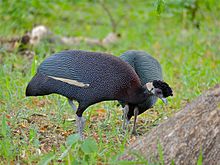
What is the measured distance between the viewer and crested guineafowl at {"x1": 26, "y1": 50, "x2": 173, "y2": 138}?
4.93 meters

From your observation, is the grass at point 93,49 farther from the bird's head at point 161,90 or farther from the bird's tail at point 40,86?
the bird's head at point 161,90

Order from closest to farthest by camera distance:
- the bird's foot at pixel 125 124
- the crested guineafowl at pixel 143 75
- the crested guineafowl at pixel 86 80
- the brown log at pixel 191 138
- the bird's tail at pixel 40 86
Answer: the brown log at pixel 191 138
the crested guineafowl at pixel 86 80
the bird's tail at pixel 40 86
the crested guineafowl at pixel 143 75
the bird's foot at pixel 125 124

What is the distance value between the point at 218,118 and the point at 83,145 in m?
0.94

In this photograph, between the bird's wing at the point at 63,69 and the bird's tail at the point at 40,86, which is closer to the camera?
the bird's wing at the point at 63,69

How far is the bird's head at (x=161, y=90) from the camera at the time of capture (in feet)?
16.2

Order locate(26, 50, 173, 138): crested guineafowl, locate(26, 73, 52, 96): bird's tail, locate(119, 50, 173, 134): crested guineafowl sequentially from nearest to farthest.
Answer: locate(26, 50, 173, 138): crested guineafowl, locate(26, 73, 52, 96): bird's tail, locate(119, 50, 173, 134): crested guineafowl

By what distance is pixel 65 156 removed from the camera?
4168 millimetres

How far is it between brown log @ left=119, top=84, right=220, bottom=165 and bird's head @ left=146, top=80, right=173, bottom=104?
0.92 meters

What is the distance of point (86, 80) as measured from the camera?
4.93 metres

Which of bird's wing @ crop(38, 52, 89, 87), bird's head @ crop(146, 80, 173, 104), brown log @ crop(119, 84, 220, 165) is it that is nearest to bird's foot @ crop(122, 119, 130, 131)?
bird's head @ crop(146, 80, 173, 104)

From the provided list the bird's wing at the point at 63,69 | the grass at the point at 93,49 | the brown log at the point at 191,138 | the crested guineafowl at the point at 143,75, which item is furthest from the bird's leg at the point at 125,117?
the brown log at the point at 191,138

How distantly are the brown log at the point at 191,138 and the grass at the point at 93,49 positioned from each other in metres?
0.30

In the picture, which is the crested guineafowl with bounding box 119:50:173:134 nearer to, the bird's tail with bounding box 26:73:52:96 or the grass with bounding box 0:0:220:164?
the grass with bounding box 0:0:220:164

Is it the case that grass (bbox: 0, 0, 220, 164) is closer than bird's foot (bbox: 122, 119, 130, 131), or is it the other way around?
grass (bbox: 0, 0, 220, 164)
